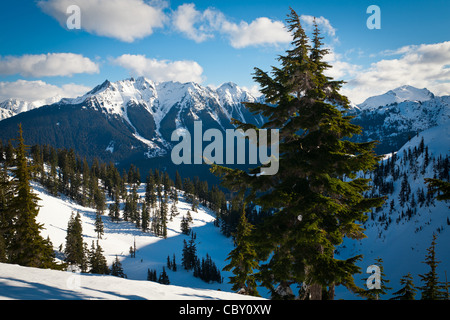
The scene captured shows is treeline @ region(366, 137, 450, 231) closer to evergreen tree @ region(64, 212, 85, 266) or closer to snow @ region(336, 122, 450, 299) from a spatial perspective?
snow @ region(336, 122, 450, 299)

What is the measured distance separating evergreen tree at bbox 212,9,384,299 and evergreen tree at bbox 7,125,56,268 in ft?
64.6

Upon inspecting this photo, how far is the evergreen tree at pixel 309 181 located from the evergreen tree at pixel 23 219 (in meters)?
19.7

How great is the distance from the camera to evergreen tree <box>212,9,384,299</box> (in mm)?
8273

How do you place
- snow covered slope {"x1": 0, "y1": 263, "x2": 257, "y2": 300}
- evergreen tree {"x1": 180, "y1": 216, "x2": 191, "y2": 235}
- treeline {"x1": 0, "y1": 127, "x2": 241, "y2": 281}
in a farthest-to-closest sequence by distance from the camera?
evergreen tree {"x1": 180, "y1": 216, "x2": 191, "y2": 235} → treeline {"x1": 0, "y1": 127, "x2": 241, "y2": 281} → snow covered slope {"x1": 0, "y1": 263, "x2": 257, "y2": 300}

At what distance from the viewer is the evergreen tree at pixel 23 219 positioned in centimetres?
1942

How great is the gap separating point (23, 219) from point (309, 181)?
78.6ft

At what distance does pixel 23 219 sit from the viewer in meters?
19.7

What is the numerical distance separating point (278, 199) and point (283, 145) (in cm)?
241

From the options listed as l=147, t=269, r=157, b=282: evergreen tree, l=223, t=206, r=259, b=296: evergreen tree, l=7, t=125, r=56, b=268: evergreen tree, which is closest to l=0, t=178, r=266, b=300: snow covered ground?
l=147, t=269, r=157, b=282: evergreen tree

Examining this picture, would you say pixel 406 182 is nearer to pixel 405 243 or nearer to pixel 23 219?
pixel 405 243

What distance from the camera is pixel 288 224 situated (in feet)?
30.5

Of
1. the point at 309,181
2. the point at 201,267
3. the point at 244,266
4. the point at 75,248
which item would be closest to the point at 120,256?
the point at 75,248

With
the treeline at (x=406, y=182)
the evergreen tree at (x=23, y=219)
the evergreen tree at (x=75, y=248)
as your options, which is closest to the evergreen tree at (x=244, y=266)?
the evergreen tree at (x=23, y=219)

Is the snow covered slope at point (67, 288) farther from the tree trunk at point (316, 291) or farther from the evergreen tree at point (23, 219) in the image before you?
the evergreen tree at point (23, 219)
